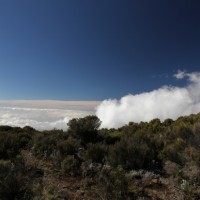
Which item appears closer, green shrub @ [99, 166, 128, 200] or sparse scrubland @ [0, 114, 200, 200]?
green shrub @ [99, 166, 128, 200]

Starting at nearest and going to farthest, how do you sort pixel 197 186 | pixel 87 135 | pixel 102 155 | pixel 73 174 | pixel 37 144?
pixel 197 186
pixel 73 174
pixel 102 155
pixel 37 144
pixel 87 135

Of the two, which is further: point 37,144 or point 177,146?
point 37,144

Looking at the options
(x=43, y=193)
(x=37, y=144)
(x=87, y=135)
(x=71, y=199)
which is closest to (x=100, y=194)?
(x=71, y=199)

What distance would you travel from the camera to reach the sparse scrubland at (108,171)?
746 centimetres

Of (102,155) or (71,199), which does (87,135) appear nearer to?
(102,155)

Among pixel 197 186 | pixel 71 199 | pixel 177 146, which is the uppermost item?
pixel 177 146

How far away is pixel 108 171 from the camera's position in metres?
8.72

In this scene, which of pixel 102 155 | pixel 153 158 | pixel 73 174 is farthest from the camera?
pixel 102 155

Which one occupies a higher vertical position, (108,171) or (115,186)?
(108,171)

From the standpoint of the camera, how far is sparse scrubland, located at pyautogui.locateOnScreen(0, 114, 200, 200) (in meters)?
7.46

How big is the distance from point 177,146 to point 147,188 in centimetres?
255

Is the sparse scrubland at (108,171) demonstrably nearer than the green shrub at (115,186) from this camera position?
No

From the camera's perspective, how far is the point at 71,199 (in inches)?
297

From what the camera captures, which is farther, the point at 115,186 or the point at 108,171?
the point at 108,171
